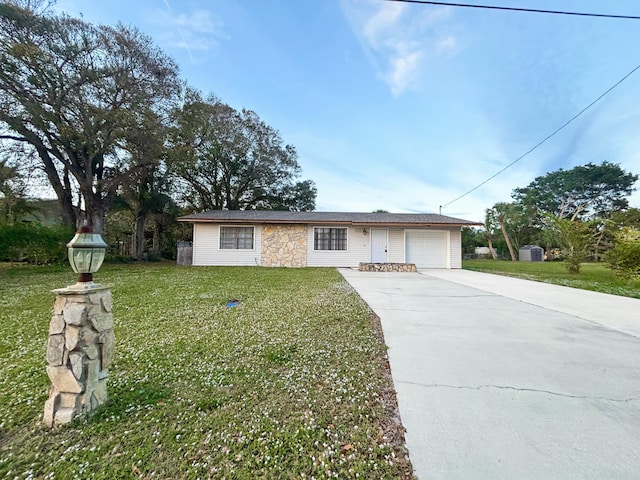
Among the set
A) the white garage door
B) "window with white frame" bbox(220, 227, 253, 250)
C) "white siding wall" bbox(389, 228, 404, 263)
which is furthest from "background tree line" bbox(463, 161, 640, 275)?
"window with white frame" bbox(220, 227, 253, 250)

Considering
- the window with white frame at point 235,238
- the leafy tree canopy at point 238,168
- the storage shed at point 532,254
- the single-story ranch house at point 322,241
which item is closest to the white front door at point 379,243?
the single-story ranch house at point 322,241

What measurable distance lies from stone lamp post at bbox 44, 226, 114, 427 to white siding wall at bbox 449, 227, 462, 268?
534 inches

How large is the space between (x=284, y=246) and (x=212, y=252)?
3.37m

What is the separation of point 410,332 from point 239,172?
18946 millimetres

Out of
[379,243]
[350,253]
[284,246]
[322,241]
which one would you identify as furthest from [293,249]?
[379,243]

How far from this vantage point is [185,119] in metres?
13.7

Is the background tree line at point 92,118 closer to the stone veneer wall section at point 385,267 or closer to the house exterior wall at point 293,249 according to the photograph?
the house exterior wall at point 293,249

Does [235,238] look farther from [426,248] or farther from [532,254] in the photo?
[532,254]

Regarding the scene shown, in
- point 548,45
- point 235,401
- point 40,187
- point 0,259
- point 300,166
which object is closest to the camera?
point 235,401

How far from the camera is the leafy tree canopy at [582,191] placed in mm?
27594

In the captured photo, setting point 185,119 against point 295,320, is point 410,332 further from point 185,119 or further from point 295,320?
point 185,119

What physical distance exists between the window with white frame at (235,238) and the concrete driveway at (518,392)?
968cm

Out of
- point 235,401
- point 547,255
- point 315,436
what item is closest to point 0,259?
point 235,401

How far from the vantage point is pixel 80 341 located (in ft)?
5.49
